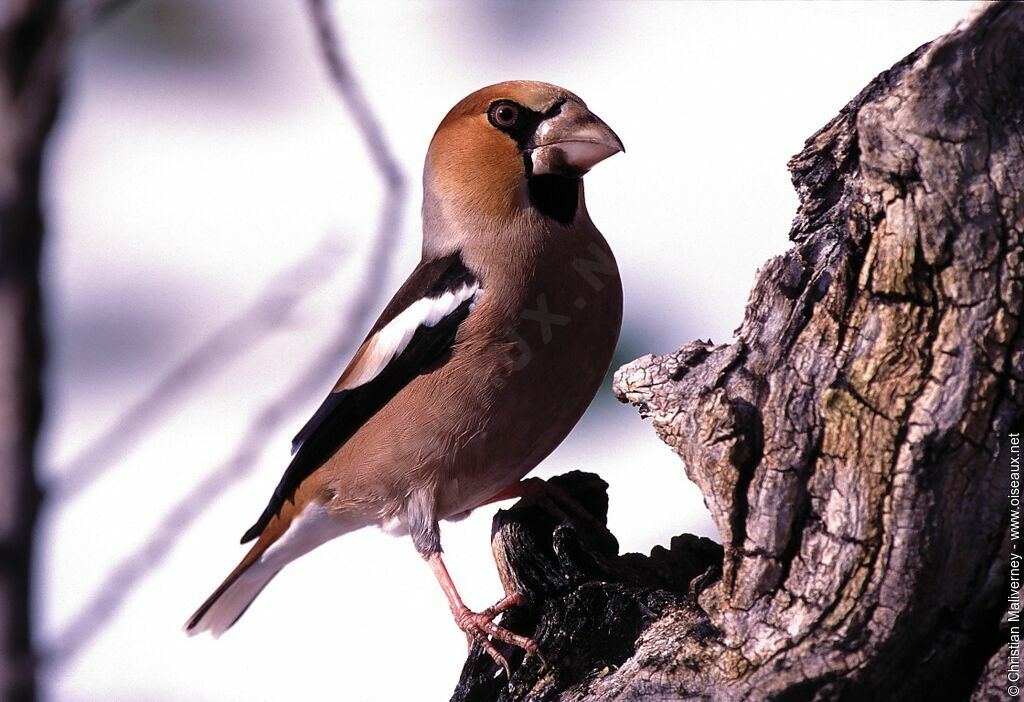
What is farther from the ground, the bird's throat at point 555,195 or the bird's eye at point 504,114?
the bird's eye at point 504,114

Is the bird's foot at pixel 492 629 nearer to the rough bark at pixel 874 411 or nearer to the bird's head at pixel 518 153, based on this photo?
the rough bark at pixel 874 411

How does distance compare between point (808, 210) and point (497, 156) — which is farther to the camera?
point (497, 156)

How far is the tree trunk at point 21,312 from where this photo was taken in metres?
1.24

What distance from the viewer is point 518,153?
338cm

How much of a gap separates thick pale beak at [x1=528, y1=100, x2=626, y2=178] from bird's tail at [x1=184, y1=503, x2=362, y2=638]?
1372mm

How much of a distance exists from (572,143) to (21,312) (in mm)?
2192

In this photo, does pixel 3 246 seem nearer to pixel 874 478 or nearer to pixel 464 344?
pixel 874 478

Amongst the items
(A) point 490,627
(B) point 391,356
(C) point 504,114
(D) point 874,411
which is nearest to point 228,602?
(B) point 391,356

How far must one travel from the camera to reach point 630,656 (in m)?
2.43

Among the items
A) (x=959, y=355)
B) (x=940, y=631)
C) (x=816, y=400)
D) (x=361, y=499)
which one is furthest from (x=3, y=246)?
(x=361, y=499)

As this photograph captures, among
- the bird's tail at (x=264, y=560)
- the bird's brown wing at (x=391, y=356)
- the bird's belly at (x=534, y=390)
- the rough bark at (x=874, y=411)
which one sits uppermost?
the bird's brown wing at (x=391, y=356)

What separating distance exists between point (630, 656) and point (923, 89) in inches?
54.4

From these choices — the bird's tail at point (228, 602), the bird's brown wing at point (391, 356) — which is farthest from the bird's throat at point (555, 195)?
the bird's tail at point (228, 602)

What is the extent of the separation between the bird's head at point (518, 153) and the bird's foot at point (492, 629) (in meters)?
1.22
